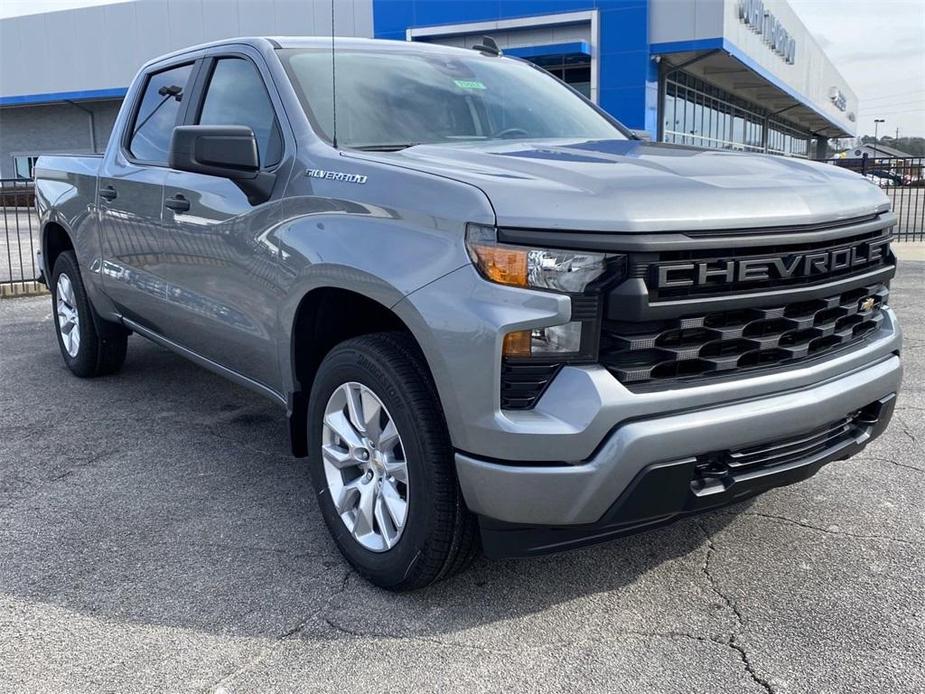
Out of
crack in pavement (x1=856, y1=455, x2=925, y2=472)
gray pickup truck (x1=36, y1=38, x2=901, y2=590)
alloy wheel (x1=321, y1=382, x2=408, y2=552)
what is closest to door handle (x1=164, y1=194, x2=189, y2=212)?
gray pickup truck (x1=36, y1=38, x2=901, y2=590)

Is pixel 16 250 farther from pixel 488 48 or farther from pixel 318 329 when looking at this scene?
pixel 318 329

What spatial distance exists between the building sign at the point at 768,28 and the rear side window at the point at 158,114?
2291 centimetres

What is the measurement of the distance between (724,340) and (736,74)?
2989cm

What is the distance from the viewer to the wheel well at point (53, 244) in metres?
5.80

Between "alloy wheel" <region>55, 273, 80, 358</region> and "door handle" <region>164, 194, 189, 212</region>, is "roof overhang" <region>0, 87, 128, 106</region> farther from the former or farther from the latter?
"door handle" <region>164, 194, 189, 212</region>

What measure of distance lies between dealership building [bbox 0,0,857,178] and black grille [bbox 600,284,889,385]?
1736 centimetres

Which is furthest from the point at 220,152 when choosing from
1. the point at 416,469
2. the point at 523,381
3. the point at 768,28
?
the point at 768,28

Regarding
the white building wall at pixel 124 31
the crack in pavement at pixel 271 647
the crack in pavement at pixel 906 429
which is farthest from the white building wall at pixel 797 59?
the crack in pavement at pixel 271 647

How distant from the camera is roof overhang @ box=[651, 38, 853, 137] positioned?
74.9 feet

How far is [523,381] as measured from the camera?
7.74 feet

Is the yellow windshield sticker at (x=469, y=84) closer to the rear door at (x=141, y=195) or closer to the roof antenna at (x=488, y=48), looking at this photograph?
the roof antenna at (x=488, y=48)

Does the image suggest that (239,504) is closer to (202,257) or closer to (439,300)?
(202,257)

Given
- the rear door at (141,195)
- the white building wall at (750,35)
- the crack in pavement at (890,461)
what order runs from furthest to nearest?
1. the white building wall at (750,35)
2. the rear door at (141,195)
3. the crack in pavement at (890,461)

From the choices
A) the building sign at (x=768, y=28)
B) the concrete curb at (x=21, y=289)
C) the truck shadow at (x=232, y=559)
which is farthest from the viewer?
the building sign at (x=768, y=28)
